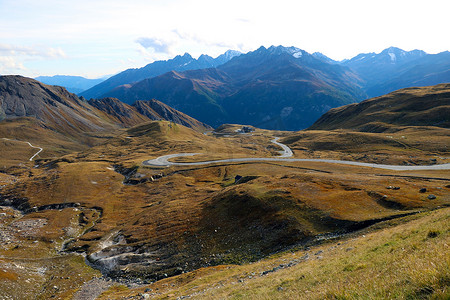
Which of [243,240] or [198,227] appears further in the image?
[198,227]

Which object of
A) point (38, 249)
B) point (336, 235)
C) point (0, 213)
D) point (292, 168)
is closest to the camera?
point (336, 235)

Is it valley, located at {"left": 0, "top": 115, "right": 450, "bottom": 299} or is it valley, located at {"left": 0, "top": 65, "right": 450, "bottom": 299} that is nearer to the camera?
valley, located at {"left": 0, "top": 65, "right": 450, "bottom": 299}

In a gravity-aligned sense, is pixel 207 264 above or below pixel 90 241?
above

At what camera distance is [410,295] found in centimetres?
857

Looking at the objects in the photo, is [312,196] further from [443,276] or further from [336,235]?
[443,276]

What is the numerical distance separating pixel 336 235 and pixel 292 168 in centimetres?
7063

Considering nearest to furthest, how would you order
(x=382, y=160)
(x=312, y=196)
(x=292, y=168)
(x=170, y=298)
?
(x=170, y=298) < (x=312, y=196) < (x=292, y=168) < (x=382, y=160)

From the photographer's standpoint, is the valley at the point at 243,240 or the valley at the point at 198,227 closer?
the valley at the point at 243,240

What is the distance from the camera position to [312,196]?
57.6 m

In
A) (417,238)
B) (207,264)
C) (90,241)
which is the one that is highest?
(417,238)

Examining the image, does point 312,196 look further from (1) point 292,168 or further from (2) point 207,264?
(1) point 292,168

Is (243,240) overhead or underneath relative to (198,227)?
overhead

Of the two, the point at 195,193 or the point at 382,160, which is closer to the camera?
the point at 195,193

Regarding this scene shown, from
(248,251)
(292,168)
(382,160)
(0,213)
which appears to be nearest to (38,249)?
(0,213)
